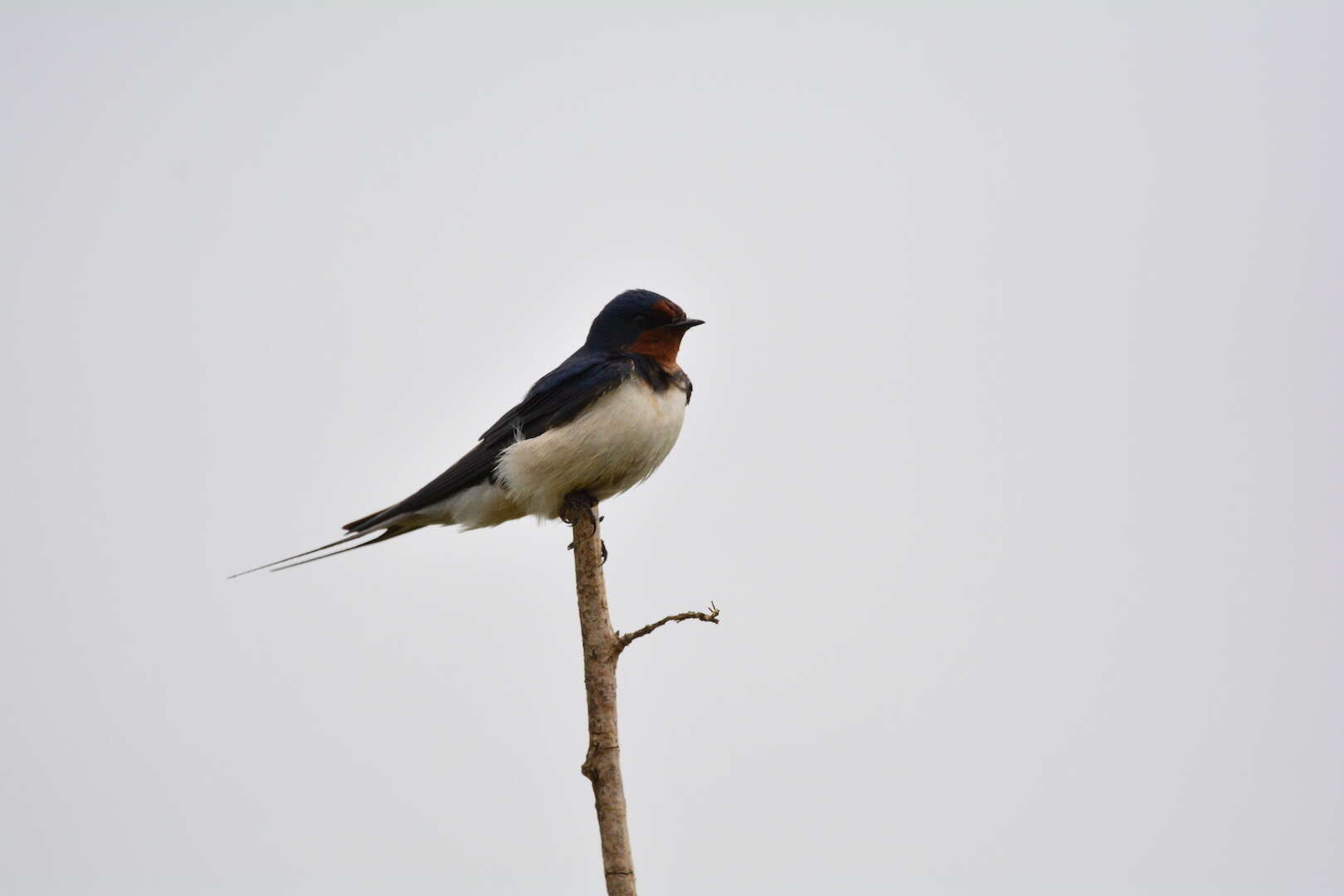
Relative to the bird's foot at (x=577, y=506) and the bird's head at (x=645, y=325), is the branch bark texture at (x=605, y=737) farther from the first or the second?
the bird's head at (x=645, y=325)

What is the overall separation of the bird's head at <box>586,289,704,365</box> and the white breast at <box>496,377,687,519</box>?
325 mm

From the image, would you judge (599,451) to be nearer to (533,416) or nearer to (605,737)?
(533,416)

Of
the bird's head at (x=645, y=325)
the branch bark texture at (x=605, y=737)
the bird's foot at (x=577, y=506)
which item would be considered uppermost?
the bird's head at (x=645, y=325)

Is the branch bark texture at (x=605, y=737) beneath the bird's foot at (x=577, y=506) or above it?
beneath

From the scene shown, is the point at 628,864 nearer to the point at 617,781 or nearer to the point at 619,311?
the point at 617,781

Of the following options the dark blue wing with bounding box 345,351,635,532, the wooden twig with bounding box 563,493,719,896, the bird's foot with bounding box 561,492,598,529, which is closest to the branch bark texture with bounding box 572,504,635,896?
the wooden twig with bounding box 563,493,719,896

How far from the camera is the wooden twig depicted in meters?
6.30

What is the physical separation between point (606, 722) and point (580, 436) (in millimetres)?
2003

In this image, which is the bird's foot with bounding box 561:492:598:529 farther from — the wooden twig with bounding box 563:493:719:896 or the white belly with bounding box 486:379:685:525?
the wooden twig with bounding box 563:493:719:896

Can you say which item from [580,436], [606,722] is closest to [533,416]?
[580,436]

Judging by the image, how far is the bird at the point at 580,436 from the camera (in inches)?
317

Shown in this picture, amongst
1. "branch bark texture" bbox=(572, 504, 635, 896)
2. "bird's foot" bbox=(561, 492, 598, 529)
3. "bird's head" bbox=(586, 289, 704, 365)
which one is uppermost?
"bird's head" bbox=(586, 289, 704, 365)

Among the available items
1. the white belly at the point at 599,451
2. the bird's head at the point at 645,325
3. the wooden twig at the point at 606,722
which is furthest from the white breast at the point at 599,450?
the wooden twig at the point at 606,722

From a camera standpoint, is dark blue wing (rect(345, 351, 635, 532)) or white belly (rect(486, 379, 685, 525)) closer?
white belly (rect(486, 379, 685, 525))
